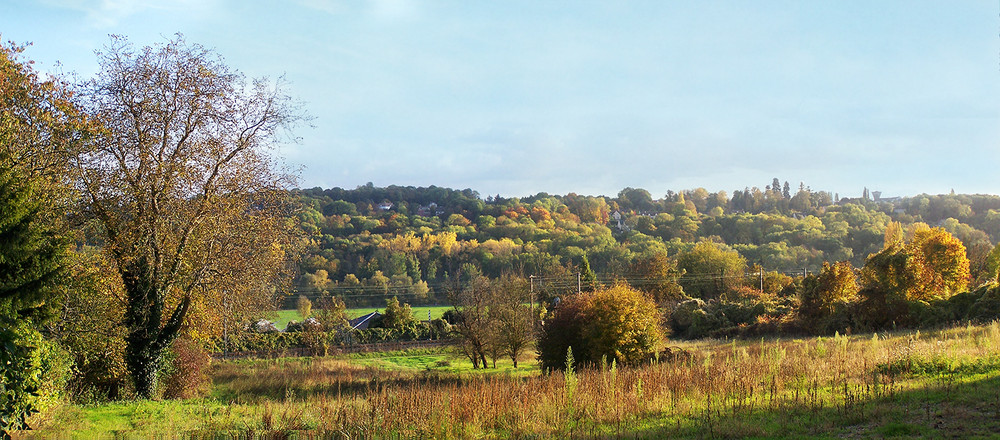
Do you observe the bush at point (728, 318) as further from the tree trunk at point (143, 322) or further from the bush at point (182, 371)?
the tree trunk at point (143, 322)

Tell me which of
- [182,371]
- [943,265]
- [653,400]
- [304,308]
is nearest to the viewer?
[653,400]

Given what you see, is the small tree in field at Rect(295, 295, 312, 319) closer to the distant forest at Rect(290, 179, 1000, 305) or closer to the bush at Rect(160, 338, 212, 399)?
the distant forest at Rect(290, 179, 1000, 305)

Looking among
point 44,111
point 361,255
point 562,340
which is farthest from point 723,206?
point 44,111

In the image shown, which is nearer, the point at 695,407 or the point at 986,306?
the point at 695,407

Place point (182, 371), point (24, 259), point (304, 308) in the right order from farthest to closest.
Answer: point (304, 308), point (182, 371), point (24, 259)

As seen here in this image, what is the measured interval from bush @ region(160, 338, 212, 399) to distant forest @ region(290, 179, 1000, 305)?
37668 millimetres

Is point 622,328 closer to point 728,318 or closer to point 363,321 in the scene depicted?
point 728,318

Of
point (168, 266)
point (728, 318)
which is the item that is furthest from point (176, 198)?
point (728, 318)

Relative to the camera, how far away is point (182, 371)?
1791 centimetres

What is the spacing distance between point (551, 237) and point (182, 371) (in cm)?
8610

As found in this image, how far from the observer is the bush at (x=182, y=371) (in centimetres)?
1731

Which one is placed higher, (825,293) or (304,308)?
(825,293)

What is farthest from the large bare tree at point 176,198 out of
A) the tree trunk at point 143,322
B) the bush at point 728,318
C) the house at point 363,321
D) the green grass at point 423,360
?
the house at point 363,321

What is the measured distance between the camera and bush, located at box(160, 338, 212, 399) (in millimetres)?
17312
